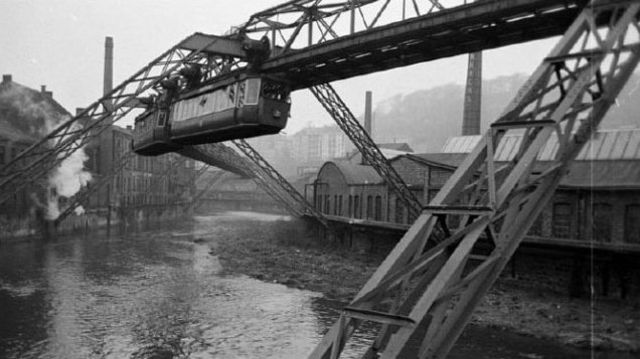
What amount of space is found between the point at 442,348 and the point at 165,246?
106 ft

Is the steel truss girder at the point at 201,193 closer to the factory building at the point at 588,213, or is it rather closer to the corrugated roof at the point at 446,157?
the corrugated roof at the point at 446,157

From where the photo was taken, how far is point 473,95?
3803 centimetres

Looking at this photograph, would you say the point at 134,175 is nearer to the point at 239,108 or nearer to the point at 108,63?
the point at 108,63

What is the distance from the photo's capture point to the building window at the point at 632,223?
18.1 metres

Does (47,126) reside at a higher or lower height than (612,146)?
higher

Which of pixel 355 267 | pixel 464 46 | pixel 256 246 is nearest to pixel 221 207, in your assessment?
pixel 256 246

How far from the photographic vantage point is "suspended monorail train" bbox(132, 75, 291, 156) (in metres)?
13.6

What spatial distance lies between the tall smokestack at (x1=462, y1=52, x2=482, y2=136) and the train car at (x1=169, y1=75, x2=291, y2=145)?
26193mm

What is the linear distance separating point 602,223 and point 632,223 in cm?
107

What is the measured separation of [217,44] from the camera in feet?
48.4

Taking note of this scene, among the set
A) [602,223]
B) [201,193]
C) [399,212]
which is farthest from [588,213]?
[201,193]

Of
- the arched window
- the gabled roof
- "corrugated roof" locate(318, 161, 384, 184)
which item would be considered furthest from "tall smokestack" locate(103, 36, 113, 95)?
the arched window

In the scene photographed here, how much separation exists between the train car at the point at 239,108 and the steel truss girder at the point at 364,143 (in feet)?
20.9

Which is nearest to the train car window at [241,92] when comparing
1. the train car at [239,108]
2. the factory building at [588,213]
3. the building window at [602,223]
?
the train car at [239,108]
